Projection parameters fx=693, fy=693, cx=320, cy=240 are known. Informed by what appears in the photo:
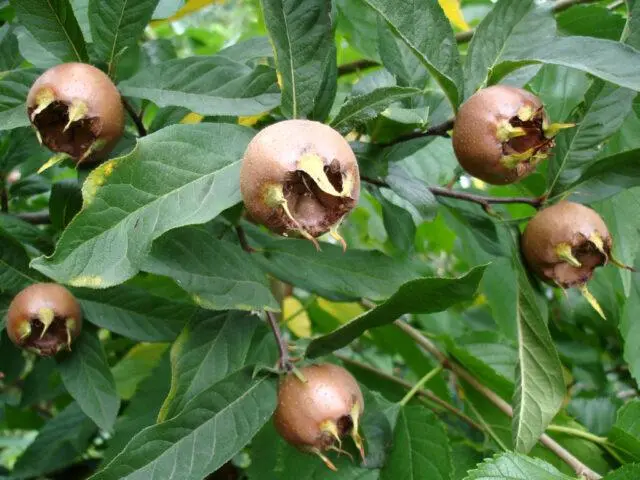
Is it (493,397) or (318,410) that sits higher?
(318,410)

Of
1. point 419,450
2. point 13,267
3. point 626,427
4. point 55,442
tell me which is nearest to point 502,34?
point 419,450

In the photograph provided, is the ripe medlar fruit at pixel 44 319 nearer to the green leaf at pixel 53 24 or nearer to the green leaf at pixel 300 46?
the green leaf at pixel 53 24

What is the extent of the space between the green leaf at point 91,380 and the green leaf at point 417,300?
1.55 feet

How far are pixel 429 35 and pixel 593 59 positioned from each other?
0.25 meters

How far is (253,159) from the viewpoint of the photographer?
90 centimetres

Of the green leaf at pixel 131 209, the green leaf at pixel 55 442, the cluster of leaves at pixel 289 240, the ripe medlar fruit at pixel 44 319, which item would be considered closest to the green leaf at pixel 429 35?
the cluster of leaves at pixel 289 240

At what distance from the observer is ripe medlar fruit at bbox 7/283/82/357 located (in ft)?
4.34

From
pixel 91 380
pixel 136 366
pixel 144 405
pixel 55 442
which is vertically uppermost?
pixel 91 380

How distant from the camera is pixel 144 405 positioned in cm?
188

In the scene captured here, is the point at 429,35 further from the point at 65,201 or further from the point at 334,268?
the point at 65,201

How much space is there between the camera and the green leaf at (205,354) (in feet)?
3.97

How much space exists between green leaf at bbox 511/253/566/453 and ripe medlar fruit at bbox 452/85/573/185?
0.75ft

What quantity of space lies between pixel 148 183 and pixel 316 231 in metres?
0.26

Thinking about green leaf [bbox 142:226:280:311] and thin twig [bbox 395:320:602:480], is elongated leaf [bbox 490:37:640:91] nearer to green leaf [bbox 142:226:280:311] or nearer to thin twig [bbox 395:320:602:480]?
green leaf [bbox 142:226:280:311]
